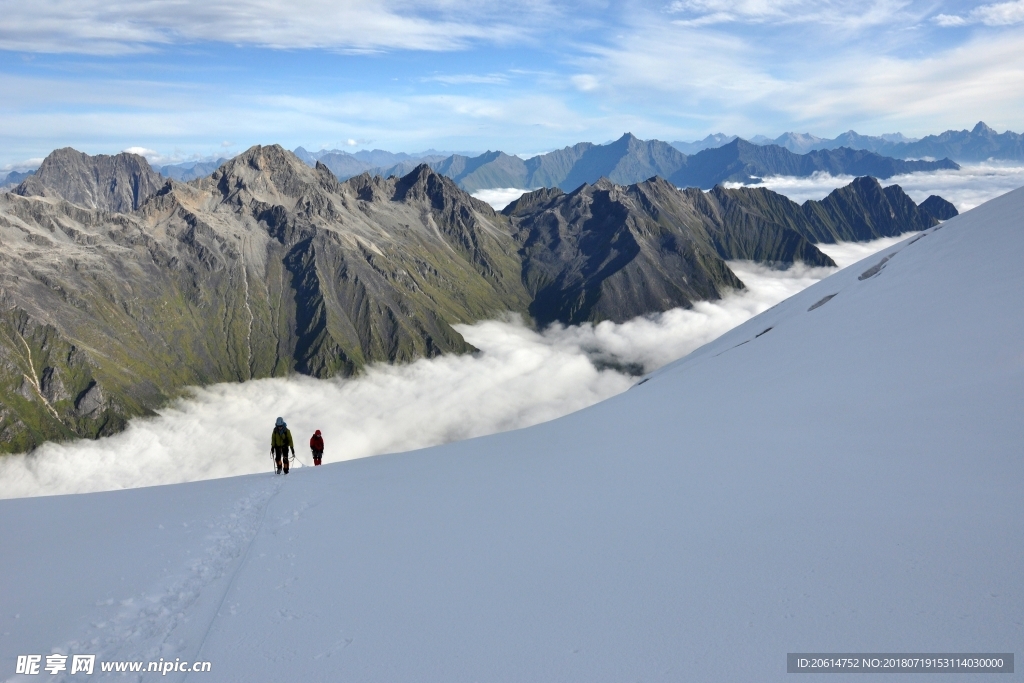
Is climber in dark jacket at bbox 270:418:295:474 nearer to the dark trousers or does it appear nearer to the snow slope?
the dark trousers

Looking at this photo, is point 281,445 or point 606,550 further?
point 281,445

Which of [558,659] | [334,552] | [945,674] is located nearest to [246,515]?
[334,552]

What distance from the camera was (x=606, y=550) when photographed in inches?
447

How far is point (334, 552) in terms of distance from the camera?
1304cm

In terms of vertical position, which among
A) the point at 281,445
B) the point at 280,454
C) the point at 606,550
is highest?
the point at 606,550

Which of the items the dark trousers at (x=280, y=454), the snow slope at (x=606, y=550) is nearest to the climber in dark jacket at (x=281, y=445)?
the dark trousers at (x=280, y=454)

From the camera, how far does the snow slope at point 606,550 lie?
8336 mm

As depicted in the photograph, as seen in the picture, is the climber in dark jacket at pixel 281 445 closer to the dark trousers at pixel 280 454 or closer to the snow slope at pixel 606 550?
the dark trousers at pixel 280 454

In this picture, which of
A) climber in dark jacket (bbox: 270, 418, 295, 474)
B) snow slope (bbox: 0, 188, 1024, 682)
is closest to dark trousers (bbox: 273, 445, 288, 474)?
climber in dark jacket (bbox: 270, 418, 295, 474)

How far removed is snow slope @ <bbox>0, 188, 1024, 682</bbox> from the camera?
Answer: 8336 mm

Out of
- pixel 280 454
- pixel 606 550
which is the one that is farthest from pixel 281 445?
pixel 606 550

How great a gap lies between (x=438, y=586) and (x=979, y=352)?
17885 millimetres

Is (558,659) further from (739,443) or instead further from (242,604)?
(739,443)

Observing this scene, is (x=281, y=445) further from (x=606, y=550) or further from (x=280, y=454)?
(x=606, y=550)
